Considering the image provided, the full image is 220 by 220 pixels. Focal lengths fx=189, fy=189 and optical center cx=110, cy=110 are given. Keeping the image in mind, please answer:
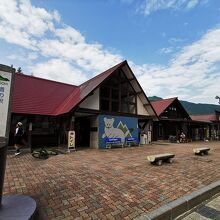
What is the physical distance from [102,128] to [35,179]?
8367 mm

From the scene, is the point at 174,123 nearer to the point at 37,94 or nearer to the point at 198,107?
the point at 37,94

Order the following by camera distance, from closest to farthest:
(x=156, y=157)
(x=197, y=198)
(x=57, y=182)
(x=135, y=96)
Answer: (x=197, y=198), (x=57, y=182), (x=156, y=157), (x=135, y=96)

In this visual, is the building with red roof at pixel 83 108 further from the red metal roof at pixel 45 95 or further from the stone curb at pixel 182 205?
the stone curb at pixel 182 205

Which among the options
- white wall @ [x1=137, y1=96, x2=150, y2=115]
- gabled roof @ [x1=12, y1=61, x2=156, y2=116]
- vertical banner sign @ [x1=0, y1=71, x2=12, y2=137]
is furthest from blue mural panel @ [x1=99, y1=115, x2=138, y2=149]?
vertical banner sign @ [x1=0, y1=71, x2=12, y2=137]

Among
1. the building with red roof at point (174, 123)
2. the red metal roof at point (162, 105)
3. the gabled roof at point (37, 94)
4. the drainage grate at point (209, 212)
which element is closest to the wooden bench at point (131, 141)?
the gabled roof at point (37, 94)

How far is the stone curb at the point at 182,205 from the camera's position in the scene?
3543 millimetres

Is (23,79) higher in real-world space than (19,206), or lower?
higher

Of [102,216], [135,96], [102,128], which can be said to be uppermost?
[135,96]

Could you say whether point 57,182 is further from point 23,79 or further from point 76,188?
point 23,79

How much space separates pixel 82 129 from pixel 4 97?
12.7m

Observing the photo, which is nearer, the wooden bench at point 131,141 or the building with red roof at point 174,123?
the wooden bench at point 131,141

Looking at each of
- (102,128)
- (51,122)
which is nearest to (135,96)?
(102,128)

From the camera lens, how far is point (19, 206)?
135 inches

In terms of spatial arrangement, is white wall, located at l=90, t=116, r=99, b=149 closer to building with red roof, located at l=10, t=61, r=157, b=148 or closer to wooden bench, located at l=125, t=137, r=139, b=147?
building with red roof, located at l=10, t=61, r=157, b=148
